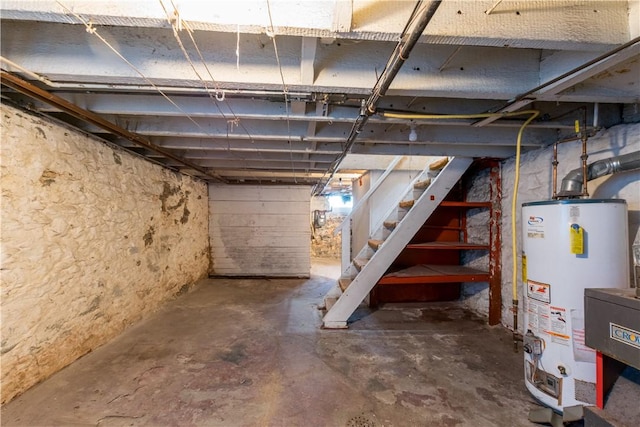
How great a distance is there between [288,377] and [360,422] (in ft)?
2.04

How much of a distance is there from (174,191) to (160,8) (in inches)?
127

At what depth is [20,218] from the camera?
1691 millimetres

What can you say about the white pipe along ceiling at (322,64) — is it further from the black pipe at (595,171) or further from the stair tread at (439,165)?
the stair tread at (439,165)

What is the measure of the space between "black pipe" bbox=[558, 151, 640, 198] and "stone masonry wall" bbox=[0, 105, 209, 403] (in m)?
3.53

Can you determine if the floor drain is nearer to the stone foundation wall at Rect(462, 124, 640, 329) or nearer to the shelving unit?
the shelving unit

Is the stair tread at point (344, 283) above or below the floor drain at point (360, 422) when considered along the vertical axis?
above

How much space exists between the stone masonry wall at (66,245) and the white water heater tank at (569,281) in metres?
3.26

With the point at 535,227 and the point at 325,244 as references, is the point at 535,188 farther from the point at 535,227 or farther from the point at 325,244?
Answer: the point at 325,244

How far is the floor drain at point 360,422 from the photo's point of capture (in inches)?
58.9

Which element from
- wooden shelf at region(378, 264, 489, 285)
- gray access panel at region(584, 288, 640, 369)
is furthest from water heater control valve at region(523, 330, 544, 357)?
wooden shelf at region(378, 264, 489, 285)

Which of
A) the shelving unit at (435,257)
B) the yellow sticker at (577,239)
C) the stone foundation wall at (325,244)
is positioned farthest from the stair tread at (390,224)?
the stone foundation wall at (325,244)

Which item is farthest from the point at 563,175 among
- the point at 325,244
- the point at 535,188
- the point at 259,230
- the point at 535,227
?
the point at 325,244

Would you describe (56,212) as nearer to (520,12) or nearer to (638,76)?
(520,12)

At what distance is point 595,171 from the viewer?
1719mm
